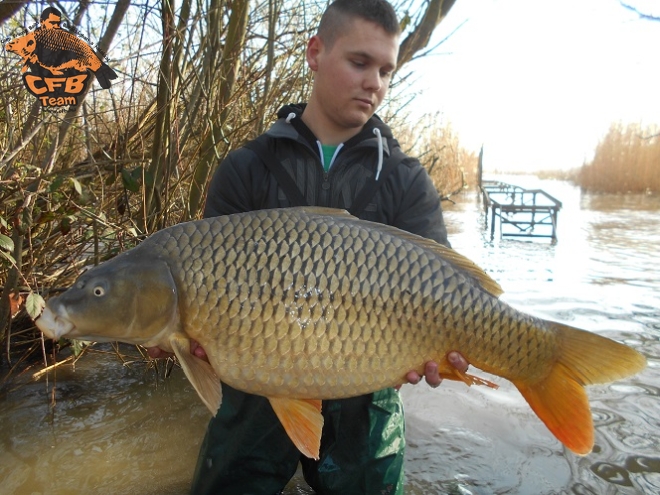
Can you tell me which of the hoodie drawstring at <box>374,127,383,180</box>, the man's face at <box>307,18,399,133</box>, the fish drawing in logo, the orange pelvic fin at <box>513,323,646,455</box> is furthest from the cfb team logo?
the orange pelvic fin at <box>513,323,646,455</box>

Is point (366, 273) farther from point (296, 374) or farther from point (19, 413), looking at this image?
point (19, 413)

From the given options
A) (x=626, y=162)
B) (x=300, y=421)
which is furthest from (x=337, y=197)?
(x=626, y=162)

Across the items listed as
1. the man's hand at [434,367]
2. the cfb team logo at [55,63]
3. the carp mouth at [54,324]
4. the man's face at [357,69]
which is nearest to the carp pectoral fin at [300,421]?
the man's hand at [434,367]

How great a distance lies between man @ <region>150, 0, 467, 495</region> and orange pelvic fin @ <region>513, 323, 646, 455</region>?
0.44 metres

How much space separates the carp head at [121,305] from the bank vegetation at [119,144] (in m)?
0.78

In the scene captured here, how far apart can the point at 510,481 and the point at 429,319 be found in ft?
3.07

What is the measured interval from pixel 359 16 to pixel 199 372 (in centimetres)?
107

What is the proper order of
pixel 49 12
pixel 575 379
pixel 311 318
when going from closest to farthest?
pixel 311 318 → pixel 575 379 → pixel 49 12

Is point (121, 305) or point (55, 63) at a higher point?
point (55, 63)

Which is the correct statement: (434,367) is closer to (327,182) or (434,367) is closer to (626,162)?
(327,182)

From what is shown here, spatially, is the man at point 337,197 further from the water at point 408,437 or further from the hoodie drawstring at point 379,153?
the water at point 408,437

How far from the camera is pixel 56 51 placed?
2.40 m

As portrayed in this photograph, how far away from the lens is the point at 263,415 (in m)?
Answer: 1.55

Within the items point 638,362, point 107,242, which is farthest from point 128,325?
point 107,242
